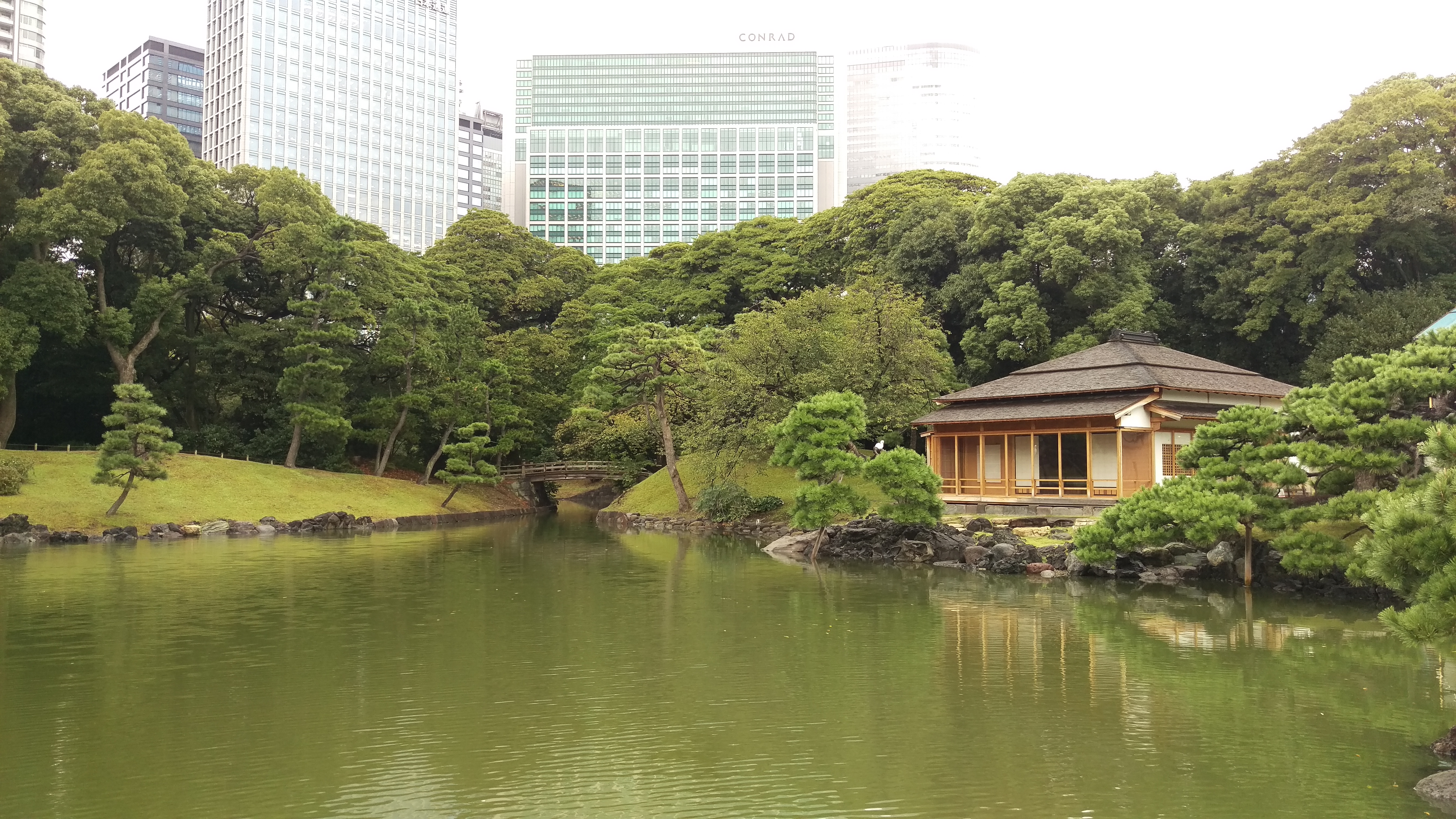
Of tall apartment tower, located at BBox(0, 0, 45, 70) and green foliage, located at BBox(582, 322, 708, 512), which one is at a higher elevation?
tall apartment tower, located at BBox(0, 0, 45, 70)

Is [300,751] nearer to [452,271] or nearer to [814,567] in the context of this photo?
[814,567]

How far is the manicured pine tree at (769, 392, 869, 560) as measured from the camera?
23.4 metres

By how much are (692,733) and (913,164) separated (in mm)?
158113

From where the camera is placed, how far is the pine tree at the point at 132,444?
30.0 metres

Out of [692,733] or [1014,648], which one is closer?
[692,733]

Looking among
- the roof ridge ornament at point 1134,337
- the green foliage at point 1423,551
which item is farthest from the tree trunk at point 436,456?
the green foliage at point 1423,551

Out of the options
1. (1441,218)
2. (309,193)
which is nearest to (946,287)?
(1441,218)

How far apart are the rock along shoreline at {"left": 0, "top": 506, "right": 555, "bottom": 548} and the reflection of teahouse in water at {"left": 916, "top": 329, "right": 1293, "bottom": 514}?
19331 mm

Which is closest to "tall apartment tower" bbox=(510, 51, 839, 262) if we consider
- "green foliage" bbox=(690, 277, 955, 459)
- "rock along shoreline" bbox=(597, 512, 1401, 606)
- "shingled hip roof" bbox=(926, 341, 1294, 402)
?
"green foliage" bbox=(690, 277, 955, 459)

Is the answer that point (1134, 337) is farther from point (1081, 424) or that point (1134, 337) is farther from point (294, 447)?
point (294, 447)

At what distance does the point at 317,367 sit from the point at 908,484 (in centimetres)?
2492

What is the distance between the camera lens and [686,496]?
3638cm

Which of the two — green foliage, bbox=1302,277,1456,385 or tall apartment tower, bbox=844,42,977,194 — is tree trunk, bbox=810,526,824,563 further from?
tall apartment tower, bbox=844,42,977,194

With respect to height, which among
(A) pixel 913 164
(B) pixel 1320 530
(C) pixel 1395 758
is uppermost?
(A) pixel 913 164
